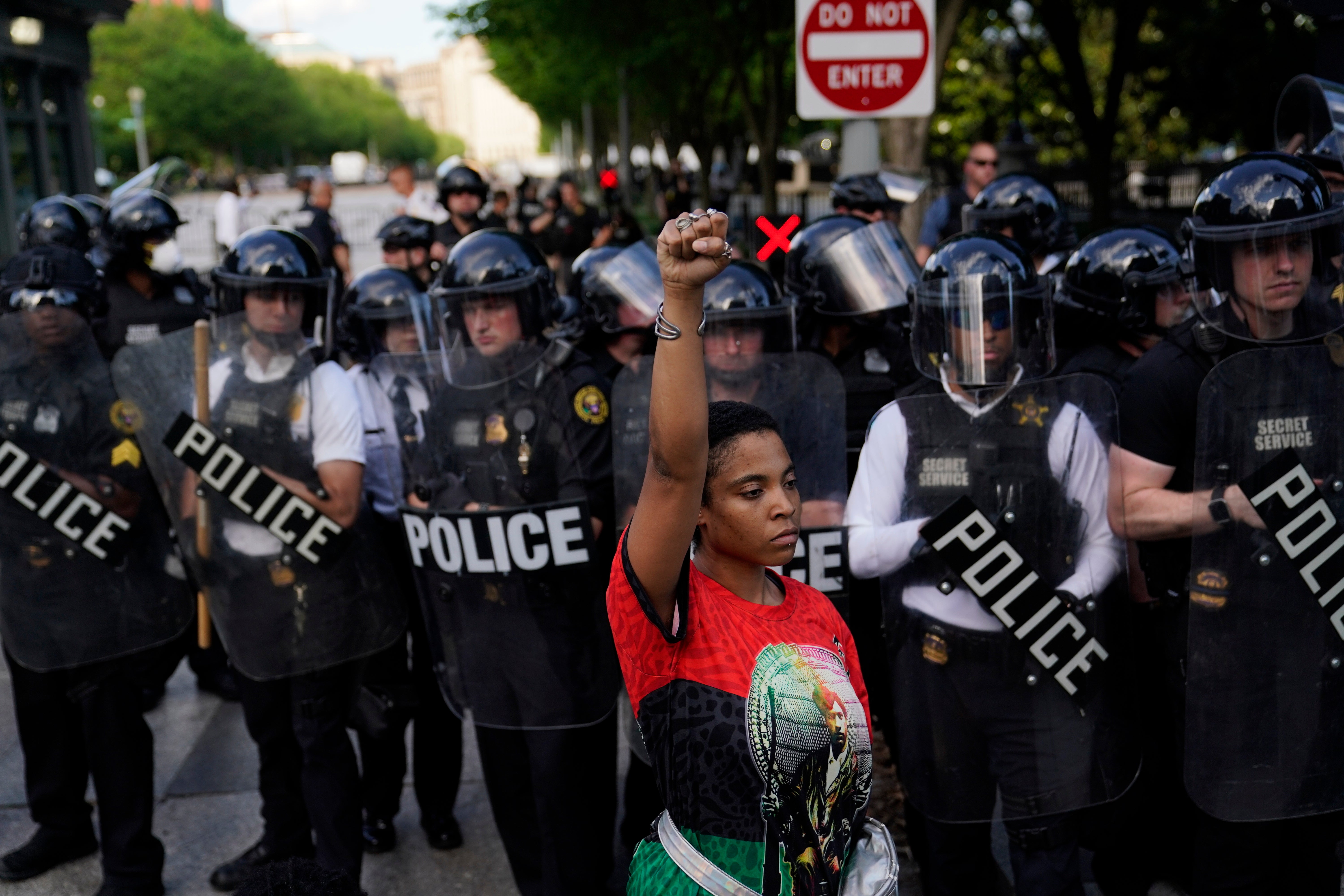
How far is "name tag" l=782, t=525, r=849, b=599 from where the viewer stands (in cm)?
335

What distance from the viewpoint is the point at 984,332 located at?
10.4ft

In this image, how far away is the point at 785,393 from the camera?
338cm

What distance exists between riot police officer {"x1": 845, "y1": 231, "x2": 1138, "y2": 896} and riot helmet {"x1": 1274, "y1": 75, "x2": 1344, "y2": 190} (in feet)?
4.42

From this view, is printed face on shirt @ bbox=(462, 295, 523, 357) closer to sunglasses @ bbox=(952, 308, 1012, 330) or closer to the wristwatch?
sunglasses @ bbox=(952, 308, 1012, 330)

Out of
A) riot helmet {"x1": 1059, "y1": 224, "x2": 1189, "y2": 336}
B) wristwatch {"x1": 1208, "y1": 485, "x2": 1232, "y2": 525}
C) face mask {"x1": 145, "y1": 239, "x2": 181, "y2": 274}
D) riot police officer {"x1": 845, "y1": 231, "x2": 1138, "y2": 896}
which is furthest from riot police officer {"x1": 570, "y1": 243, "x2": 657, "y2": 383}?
face mask {"x1": 145, "y1": 239, "x2": 181, "y2": 274}

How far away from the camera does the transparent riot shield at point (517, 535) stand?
11.2ft

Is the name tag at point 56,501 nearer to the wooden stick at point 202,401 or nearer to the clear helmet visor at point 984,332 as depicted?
the wooden stick at point 202,401

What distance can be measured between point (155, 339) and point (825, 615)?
2.37 m

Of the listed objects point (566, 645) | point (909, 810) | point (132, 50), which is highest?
point (132, 50)

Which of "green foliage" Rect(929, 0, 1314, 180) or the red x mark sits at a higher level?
"green foliage" Rect(929, 0, 1314, 180)

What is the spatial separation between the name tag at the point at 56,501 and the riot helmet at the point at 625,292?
1667 millimetres

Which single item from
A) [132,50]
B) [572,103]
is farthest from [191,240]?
[132,50]

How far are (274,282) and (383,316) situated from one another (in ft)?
2.43

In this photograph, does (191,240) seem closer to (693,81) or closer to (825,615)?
(693,81)
